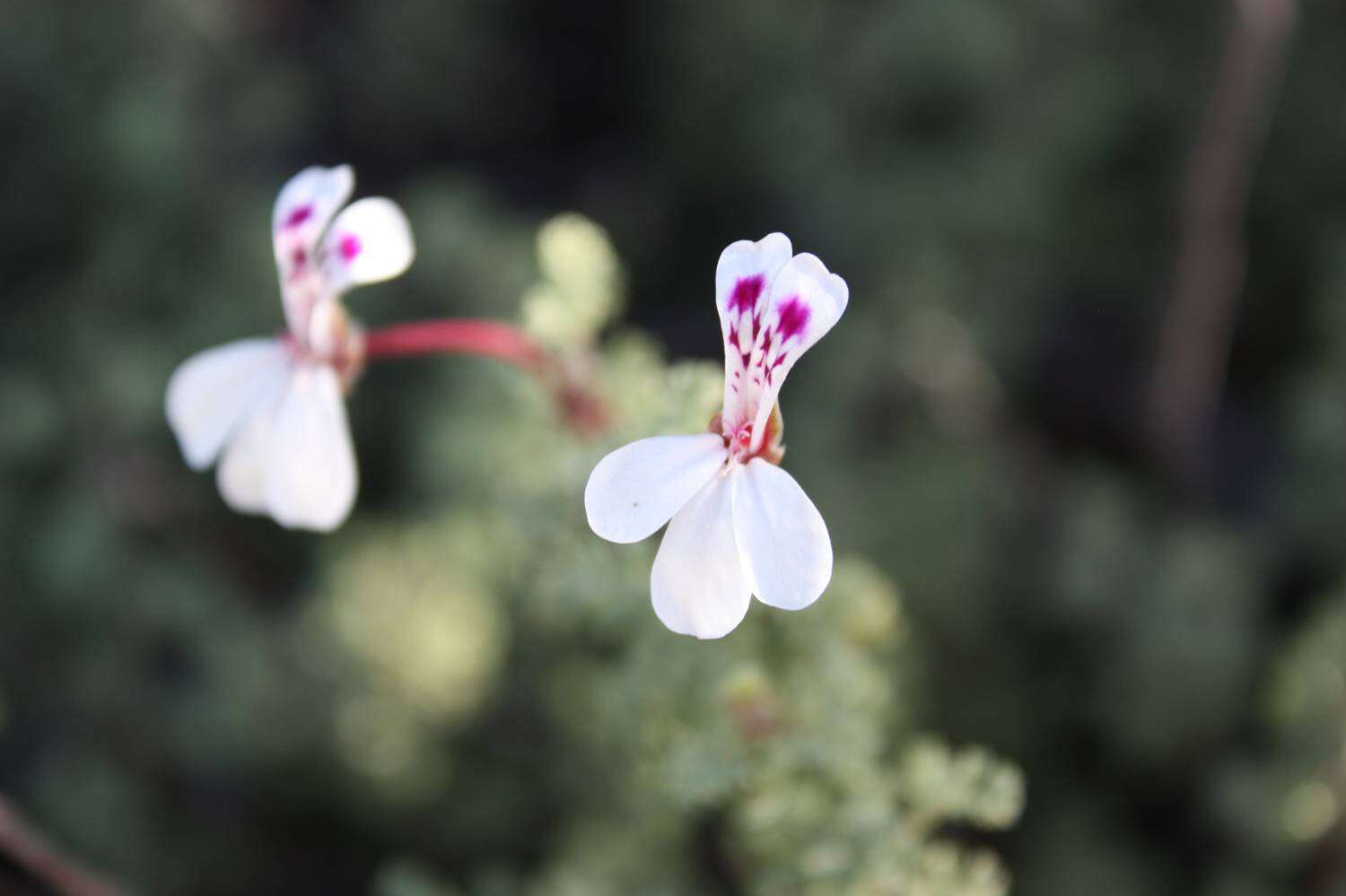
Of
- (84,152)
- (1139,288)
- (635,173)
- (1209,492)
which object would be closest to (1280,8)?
(1139,288)

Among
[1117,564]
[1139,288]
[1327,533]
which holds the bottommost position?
[1117,564]

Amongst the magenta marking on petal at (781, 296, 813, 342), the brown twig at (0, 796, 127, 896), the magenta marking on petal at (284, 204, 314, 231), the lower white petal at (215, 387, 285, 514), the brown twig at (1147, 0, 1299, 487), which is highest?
the brown twig at (1147, 0, 1299, 487)

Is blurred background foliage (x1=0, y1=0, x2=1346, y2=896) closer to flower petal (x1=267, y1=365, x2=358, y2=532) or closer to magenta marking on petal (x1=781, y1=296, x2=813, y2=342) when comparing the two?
flower petal (x1=267, y1=365, x2=358, y2=532)

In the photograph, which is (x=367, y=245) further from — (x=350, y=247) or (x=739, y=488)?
(x=739, y=488)

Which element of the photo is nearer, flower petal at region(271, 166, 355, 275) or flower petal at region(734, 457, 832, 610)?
flower petal at region(734, 457, 832, 610)

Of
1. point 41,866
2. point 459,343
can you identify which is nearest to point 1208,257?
point 459,343

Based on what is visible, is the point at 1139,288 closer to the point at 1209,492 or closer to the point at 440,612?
the point at 1209,492

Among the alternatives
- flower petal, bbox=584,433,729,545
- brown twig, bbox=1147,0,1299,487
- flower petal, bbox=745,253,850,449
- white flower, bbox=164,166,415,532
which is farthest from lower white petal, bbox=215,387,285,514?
brown twig, bbox=1147,0,1299,487
